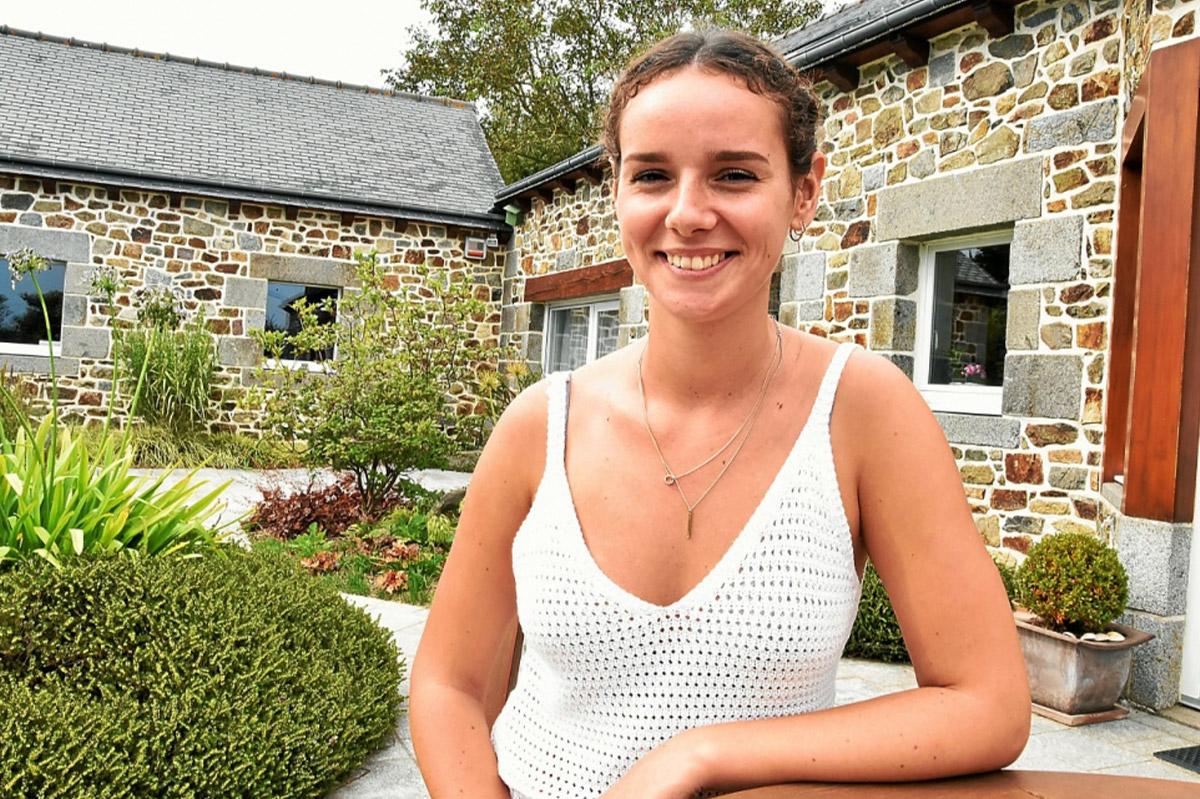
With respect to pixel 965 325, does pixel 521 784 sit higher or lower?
lower

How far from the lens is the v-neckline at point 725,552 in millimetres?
1173

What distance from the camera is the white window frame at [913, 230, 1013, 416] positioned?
18.7ft

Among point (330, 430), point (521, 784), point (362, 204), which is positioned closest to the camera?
point (521, 784)

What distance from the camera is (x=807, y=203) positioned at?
132 cm

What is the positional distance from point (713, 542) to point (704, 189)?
0.44 meters

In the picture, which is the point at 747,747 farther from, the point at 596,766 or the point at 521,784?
the point at 521,784

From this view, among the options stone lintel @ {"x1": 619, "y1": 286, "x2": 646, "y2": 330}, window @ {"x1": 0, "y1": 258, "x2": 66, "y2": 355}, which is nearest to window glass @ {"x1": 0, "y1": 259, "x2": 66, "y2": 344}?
window @ {"x1": 0, "y1": 258, "x2": 66, "y2": 355}

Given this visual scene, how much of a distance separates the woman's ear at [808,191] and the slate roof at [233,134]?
10.9 meters

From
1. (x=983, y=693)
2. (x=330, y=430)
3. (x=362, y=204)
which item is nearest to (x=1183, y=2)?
(x=983, y=693)

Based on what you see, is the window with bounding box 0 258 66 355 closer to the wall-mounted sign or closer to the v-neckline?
the wall-mounted sign

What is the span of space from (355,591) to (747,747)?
4.99 m

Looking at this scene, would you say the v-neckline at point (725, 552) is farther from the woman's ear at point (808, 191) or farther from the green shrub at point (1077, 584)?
the green shrub at point (1077, 584)

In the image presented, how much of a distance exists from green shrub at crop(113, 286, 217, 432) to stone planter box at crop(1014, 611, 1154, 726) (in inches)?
364

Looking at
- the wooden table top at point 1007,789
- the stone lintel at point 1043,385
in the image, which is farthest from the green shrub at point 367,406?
the wooden table top at point 1007,789
